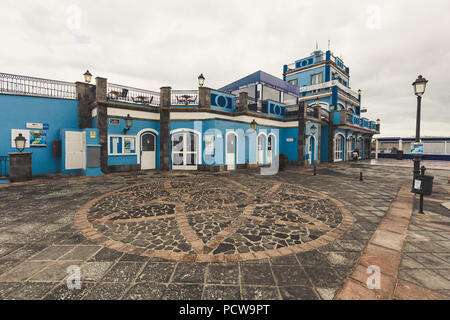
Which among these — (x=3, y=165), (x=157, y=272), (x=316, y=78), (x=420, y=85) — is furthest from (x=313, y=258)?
(x=316, y=78)

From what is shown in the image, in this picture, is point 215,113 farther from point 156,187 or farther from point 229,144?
point 156,187

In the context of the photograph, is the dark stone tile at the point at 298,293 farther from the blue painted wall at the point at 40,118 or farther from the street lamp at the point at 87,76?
the street lamp at the point at 87,76

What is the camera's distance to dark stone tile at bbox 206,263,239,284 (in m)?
2.36

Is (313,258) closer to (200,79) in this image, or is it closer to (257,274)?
(257,274)

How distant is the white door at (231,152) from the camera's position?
13234mm

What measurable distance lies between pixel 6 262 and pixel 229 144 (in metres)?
11.5

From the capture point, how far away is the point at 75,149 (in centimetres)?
1063

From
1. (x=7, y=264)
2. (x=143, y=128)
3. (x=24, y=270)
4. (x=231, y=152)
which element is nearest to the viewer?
(x=24, y=270)

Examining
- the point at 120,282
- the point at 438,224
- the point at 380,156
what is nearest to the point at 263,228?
the point at 120,282

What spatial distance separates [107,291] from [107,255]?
0.87m

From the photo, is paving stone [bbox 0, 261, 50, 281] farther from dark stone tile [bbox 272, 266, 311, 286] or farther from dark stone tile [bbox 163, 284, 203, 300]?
dark stone tile [bbox 272, 266, 311, 286]

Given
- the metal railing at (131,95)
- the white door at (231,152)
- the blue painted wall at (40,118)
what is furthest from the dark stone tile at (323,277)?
the blue painted wall at (40,118)

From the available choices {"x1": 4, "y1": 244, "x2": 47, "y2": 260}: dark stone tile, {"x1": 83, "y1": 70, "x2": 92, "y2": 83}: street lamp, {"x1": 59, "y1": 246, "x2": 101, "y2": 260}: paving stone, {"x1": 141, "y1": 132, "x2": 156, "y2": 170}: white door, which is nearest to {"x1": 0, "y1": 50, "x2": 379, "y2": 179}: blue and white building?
{"x1": 141, "y1": 132, "x2": 156, "y2": 170}: white door

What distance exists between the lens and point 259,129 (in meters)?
15.0
